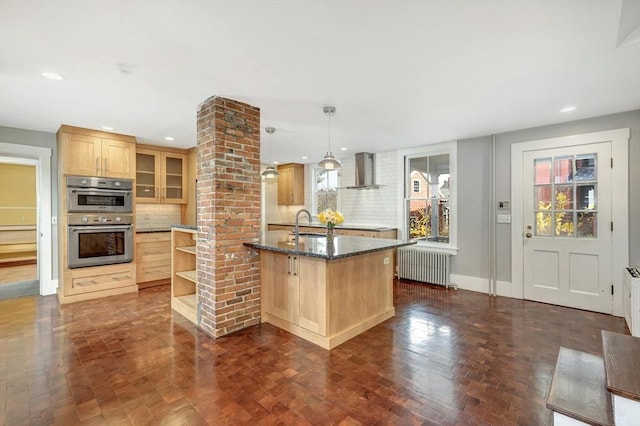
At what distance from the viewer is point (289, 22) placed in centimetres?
190

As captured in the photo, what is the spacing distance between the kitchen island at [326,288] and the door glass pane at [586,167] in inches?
107

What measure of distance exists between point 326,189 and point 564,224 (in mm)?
4526

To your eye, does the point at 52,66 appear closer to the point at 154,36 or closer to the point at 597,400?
the point at 154,36

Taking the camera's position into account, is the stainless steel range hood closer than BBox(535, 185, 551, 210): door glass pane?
No

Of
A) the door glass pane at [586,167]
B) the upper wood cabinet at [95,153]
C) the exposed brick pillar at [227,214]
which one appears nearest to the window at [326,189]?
the exposed brick pillar at [227,214]

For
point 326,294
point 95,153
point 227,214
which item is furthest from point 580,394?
point 95,153

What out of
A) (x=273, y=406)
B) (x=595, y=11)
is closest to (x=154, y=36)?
(x=273, y=406)

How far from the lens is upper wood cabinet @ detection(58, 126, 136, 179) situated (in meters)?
4.21

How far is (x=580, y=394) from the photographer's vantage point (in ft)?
4.91

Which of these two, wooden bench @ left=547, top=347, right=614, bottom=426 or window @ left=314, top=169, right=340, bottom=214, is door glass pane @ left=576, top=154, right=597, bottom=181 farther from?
window @ left=314, top=169, right=340, bottom=214

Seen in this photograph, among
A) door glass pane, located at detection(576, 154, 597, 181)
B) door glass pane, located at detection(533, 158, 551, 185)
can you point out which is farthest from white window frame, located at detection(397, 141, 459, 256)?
door glass pane, located at detection(576, 154, 597, 181)

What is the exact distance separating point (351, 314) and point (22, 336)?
338 centimetres

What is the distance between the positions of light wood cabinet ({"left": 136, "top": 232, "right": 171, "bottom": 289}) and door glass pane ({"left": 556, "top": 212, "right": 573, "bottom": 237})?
6.06 m

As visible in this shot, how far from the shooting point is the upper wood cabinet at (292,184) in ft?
24.4
